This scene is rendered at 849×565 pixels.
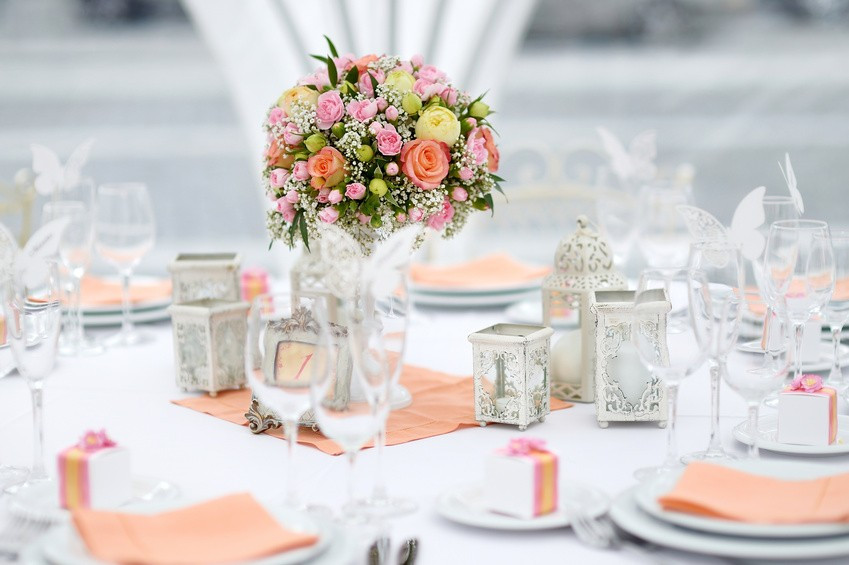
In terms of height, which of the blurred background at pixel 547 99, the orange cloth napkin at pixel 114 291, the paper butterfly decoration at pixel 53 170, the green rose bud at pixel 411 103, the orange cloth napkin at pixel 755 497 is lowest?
the orange cloth napkin at pixel 755 497

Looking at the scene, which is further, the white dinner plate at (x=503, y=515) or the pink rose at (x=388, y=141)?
the pink rose at (x=388, y=141)

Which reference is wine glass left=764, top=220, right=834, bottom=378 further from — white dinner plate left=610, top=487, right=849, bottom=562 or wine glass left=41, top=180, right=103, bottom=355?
wine glass left=41, top=180, right=103, bottom=355

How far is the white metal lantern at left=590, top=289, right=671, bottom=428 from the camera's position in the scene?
1772mm

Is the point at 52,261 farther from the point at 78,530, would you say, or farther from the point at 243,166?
the point at 243,166

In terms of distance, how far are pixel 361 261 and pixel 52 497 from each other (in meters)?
0.58

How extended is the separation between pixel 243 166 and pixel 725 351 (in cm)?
869

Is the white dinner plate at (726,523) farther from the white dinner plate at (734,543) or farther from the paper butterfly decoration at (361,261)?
the paper butterfly decoration at (361,261)

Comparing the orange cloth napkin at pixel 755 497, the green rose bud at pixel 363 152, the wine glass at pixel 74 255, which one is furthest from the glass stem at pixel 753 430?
the wine glass at pixel 74 255

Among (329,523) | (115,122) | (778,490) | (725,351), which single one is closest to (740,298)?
(725,351)

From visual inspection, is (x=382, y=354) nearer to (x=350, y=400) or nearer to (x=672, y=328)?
(x=350, y=400)

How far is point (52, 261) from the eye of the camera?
64.7 inches

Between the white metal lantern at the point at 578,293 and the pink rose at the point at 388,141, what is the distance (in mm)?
391

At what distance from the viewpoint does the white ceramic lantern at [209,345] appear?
200 cm

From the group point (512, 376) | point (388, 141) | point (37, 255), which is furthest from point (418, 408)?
point (37, 255)
